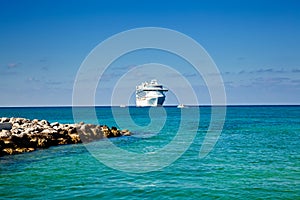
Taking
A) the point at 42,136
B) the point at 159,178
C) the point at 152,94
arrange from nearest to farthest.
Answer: the point at 159,178, the point at 42,136, the point at 152,94

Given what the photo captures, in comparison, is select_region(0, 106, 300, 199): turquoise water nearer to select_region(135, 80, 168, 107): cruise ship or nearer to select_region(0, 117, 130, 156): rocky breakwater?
select_region(0, 117, 130, 156): rocky breakwater

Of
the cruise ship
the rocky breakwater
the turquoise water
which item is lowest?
the turquoise water

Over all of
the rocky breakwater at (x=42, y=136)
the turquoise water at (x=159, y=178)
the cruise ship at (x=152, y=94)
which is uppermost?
the cruise ship at (x=152, y=94)

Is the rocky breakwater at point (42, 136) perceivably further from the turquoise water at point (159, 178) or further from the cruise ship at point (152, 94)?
the cruise ship at point (152, 94)

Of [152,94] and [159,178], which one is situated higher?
[152,94]

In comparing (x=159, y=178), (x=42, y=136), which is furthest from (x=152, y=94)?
(x=159, y=178)

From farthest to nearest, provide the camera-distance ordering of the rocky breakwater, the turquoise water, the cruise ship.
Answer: the cruise ship → the rocky breakwater → the turquoise water

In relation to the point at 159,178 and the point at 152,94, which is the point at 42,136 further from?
the point at 152,94

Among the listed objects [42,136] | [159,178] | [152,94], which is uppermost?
[152,94]

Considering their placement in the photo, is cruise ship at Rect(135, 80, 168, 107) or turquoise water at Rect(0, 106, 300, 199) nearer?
turquoise water at Rect(0, 106, 300, 199)

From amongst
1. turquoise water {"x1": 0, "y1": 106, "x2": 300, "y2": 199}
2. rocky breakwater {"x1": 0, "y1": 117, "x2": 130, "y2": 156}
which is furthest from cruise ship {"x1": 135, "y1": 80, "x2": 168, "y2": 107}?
turquoise water {"x1": 0, "y1": 106, "x2": 300, "y2": 199}

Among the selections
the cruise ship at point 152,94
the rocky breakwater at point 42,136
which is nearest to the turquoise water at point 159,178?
the rocky breakwater at point 42,136

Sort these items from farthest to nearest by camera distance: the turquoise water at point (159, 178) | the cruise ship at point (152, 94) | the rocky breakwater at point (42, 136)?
1. the cruise ship at point (152, 94)
2. the rocky breakwater at point (42, 136)
3. the turquoise water at point (159, 178)

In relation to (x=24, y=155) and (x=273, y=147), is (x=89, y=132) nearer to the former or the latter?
(x=24, y=155)
